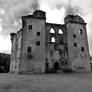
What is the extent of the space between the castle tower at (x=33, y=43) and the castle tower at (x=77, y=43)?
761 centimetres

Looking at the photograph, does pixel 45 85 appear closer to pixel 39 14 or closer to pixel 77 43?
pixel 77 43

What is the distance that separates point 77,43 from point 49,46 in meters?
8.09

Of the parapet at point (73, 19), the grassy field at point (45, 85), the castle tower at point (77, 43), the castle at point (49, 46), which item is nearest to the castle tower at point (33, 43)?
the castle at point (49, 46)

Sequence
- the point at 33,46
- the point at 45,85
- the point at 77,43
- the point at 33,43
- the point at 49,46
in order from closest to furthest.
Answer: the point at 45,85
the point at 33,46
the point at 33,43
the point at 49,46
the point at 77,43

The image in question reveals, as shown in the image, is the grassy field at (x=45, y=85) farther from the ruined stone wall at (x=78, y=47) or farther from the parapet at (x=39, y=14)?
the parapet at (x=39, y=14)

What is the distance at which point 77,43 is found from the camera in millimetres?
30391

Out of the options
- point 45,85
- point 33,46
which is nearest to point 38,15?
point 33,46

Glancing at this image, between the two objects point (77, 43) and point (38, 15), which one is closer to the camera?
point (38, 15)

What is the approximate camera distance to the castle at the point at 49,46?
26.2 m

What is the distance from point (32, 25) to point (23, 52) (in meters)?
7.51

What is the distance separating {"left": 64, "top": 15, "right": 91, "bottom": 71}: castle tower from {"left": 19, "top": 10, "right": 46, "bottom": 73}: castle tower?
25.0 feet

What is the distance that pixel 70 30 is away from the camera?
1222 inches

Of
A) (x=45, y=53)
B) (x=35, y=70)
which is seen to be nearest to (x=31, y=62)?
(x=35, y=70)

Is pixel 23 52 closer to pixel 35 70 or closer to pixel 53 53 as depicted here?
pixel 35 70
